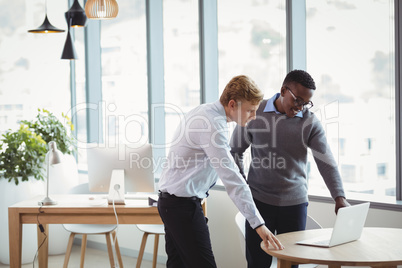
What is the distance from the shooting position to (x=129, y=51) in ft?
18.1

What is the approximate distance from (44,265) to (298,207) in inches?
83.8

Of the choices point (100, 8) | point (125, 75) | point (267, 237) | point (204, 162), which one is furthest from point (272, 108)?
point (125, 75)

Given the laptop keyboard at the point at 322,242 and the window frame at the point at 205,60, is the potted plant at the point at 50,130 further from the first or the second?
the laptop keyboard at the point at 322,242

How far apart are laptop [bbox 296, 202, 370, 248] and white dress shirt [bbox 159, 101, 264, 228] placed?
343 millimetres

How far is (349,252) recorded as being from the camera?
7.84 ft

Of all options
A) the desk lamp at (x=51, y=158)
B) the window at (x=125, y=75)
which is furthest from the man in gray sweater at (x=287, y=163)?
the window at (x=125, y=75)

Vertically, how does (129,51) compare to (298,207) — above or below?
above

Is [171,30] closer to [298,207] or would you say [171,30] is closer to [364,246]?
[298,207]

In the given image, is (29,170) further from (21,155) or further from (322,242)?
(322,242)

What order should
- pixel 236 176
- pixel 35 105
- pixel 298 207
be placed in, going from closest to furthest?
pixel 236 176, pixel 298 207, pixel 35 105

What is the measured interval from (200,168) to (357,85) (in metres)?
1.68

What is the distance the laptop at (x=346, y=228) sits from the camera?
2396mm

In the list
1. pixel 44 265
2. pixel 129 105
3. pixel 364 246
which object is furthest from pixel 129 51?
pixel 364 246

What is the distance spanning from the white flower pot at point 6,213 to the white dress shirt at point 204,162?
265 centimetres
